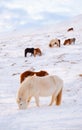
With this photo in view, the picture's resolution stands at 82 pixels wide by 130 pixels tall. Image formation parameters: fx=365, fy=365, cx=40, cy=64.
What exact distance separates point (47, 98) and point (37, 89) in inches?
106

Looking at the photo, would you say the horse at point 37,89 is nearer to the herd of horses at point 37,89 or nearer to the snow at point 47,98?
the herd of horses at point 37,89

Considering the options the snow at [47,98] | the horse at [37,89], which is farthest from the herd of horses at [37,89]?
the snow at [47,98]

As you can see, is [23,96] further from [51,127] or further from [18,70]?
[18,70]

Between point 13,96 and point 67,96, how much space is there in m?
2.40

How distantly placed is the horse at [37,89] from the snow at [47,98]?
325 millimetres

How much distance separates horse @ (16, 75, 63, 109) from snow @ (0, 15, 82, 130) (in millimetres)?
325

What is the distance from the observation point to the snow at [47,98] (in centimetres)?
976

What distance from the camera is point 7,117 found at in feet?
35.2

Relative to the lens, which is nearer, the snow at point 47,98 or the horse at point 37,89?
the snow at point 47,98

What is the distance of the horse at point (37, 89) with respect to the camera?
12.3m

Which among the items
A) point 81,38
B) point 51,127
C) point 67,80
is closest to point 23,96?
point 51,127

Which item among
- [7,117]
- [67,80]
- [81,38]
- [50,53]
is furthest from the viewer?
[81,38]

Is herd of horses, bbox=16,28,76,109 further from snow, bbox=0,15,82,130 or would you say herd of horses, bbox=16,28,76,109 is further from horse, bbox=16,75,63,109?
snow, bbox=0,15,82,130

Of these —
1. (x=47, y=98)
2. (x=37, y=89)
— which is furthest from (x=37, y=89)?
(x=47, y=98)
